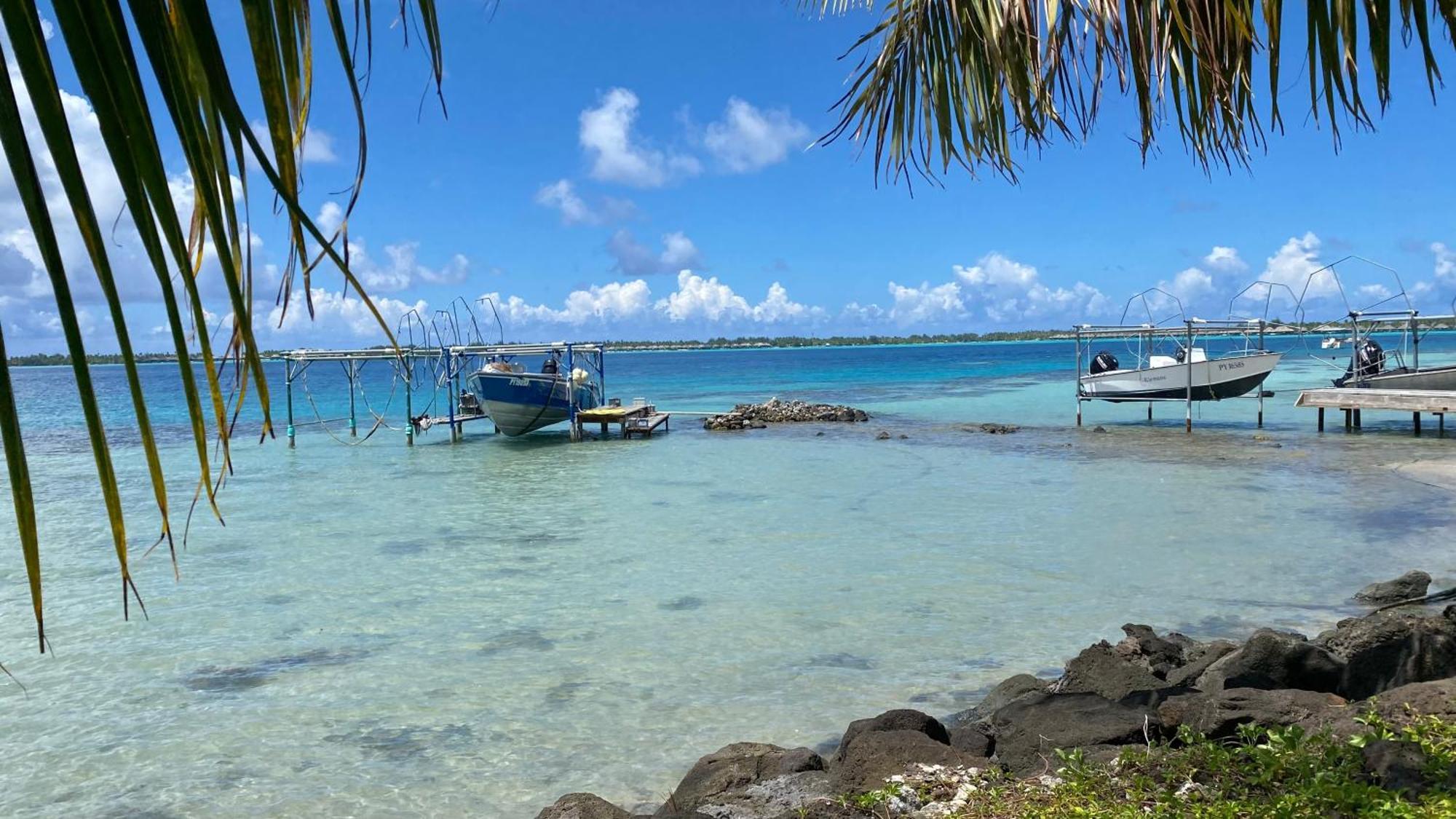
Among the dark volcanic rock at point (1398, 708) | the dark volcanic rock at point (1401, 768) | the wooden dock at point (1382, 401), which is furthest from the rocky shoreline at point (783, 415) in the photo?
the dark volcanic rock at point (1401, 768)

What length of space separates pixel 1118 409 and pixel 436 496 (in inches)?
950

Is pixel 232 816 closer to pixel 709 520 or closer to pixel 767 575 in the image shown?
pixel 767 575

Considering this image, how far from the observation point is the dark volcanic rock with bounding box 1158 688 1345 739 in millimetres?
4457

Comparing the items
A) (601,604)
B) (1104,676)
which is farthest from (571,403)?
(1104,676)

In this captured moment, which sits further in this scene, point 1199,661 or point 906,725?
point 1199,661

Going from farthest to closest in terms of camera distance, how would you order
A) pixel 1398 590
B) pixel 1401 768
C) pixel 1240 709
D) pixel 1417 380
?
1. pixel 1417 380
2. pixel 1398 590
3. pixel 1240 709
4. pixel 1401 768

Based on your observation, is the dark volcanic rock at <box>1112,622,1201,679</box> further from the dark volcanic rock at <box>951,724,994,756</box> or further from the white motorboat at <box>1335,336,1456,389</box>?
the white motorboat at <box>1335,336,1456,389</box>

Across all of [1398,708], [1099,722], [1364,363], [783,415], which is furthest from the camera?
[783,415]

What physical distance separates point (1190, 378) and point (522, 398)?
52.5 ft

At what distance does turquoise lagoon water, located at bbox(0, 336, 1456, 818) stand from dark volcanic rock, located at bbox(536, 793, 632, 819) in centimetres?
63

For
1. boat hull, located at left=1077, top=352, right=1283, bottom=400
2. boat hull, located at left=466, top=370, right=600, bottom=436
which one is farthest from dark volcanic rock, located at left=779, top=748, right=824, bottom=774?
boat hull, located at left=1077, top=352, right=1283, bottom=400

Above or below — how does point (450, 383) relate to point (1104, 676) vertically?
above

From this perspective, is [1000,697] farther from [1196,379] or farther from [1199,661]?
[1196,379]

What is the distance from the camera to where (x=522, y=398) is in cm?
2494
